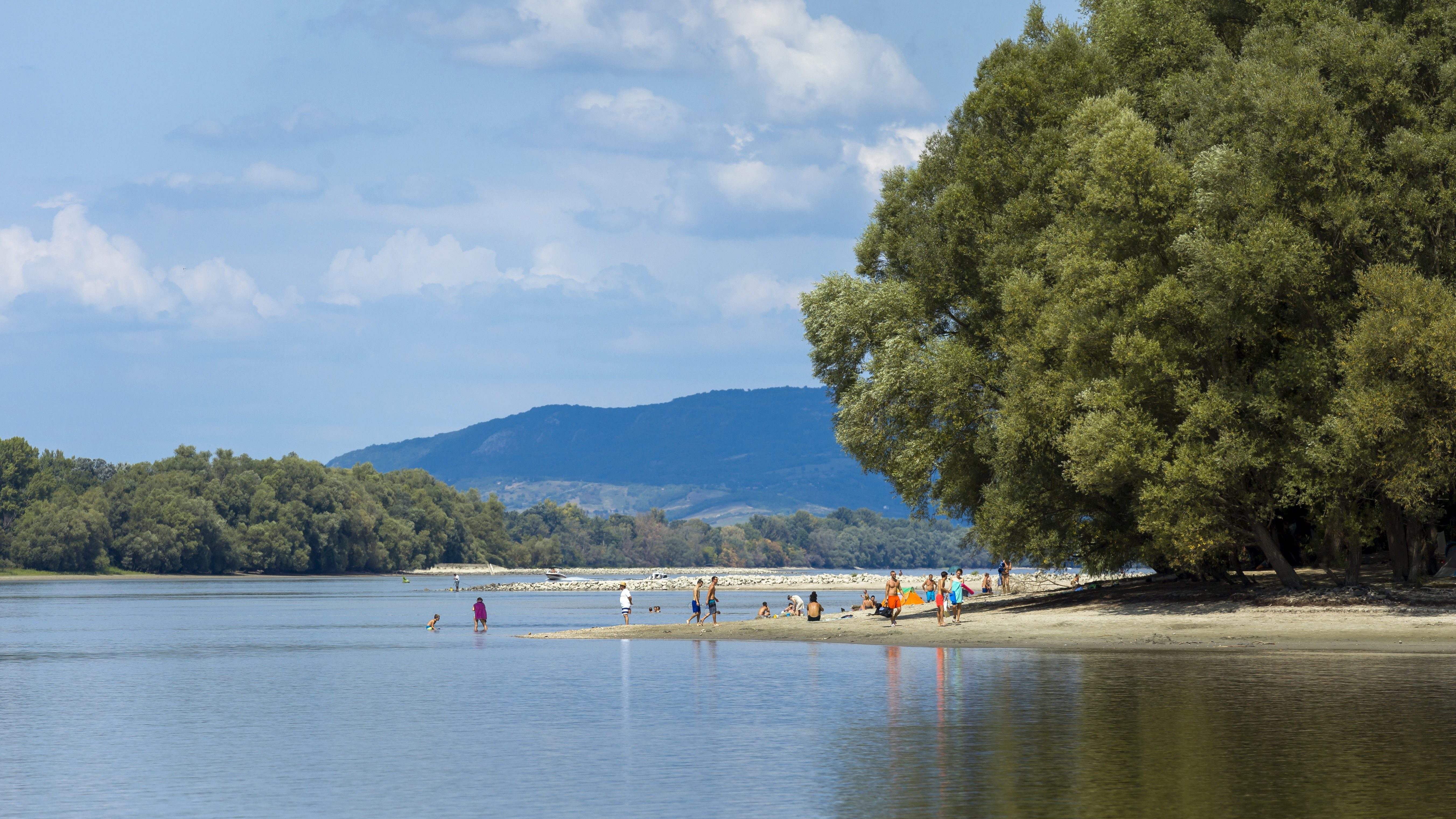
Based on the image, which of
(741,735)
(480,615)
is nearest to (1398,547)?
(741,735)

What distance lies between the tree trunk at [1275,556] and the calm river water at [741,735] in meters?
10.00

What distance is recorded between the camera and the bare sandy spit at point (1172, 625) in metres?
41.1

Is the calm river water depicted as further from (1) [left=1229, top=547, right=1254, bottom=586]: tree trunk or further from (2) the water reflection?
(1) [left=1229, top=547, right=1254, bottom=586]: tree trunk

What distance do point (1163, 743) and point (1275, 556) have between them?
96.9 ft

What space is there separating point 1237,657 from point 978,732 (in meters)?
16.9

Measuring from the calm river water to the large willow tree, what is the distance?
827 centimetres

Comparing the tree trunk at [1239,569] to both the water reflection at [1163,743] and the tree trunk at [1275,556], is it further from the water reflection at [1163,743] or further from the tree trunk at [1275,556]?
the water reflection at [1163,743]

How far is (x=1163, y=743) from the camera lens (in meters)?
21.9

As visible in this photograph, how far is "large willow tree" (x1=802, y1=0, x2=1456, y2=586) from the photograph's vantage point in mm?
42219

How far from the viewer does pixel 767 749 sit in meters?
22.8

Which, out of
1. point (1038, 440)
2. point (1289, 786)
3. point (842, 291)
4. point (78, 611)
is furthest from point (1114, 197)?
point (78, 611)

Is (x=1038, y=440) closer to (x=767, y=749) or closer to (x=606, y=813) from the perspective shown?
(x=767, y=749)

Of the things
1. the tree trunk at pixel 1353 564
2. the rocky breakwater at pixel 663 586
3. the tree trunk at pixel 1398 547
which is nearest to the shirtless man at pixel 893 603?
the tree trunk at pixel 1353 564

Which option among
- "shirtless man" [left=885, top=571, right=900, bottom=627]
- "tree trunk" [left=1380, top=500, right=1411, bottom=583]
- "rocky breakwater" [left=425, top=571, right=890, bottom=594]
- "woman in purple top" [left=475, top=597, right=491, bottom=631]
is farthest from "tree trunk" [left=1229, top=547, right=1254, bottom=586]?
"rocky breakwater" [left=425, top=571, right=890, bottom=594]
